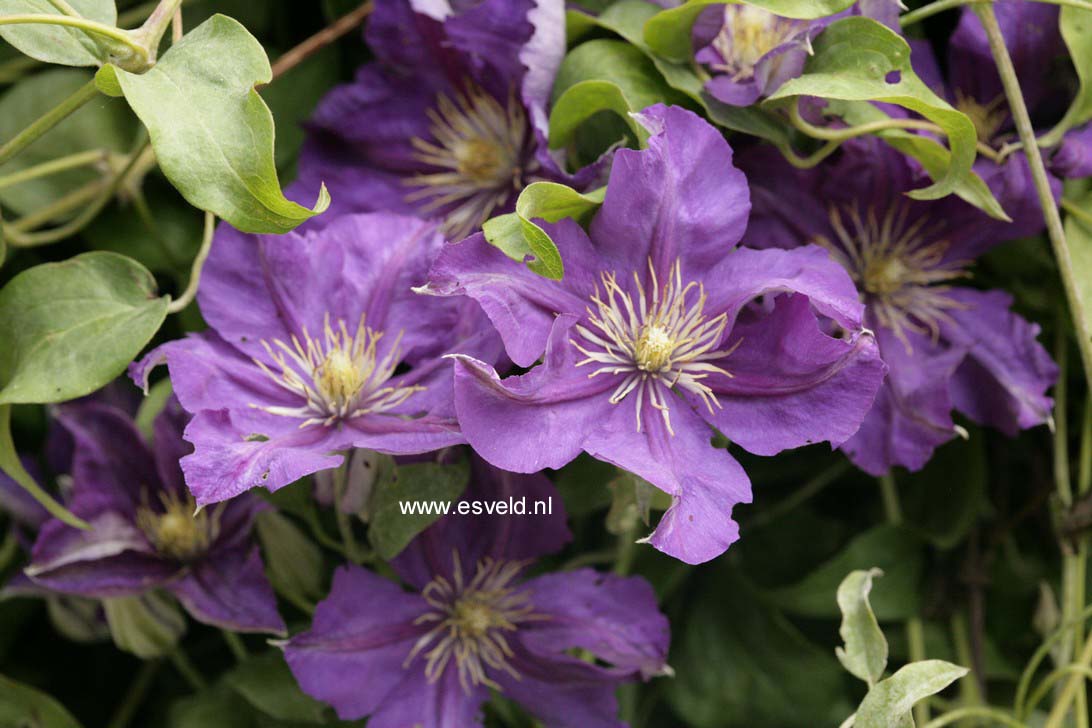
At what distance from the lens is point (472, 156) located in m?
0.79

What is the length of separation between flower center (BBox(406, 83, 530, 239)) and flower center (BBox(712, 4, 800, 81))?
0.15 metres

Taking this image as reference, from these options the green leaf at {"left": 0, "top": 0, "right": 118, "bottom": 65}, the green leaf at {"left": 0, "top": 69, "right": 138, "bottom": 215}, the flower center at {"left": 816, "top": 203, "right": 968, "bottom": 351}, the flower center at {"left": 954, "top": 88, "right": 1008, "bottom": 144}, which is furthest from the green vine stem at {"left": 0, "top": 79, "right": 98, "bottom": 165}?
the flower center at {"left": 954, "top": 88, "right": 1008, "bottom": 144}

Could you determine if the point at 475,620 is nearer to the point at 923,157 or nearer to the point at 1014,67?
Answer: the point at 923,157

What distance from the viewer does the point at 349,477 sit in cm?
67

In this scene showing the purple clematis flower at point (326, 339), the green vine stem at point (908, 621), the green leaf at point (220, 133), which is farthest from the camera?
the green vine stem at point (908, 621)

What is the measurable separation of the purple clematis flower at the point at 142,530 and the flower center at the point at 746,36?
43 cm

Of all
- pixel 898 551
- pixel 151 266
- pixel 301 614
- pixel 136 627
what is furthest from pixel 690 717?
pixel 151 266

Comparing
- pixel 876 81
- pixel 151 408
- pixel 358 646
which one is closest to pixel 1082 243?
pixel 876 81

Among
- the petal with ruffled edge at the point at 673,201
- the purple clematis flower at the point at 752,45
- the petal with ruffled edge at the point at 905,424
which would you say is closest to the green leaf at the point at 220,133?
the petal with ruffled edge at the point at 673,201

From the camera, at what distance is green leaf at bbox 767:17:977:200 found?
0.61m

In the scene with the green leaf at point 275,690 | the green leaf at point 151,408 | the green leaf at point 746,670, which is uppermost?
the green leaf at point 151,408

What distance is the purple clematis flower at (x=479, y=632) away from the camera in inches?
27.9

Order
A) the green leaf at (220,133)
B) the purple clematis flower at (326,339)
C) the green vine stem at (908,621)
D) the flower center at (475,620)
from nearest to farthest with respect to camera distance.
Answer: the green leaf at (220,133), the purple clematis flower at (326,339), the flower center at (475,620), the green vine stem at (908,621)

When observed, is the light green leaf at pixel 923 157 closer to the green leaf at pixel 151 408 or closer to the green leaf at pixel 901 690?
the green leaf at pixel 901 690
